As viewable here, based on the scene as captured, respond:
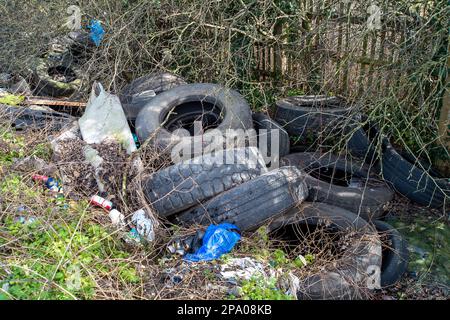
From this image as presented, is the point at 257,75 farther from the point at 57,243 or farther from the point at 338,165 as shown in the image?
the point at 57,243

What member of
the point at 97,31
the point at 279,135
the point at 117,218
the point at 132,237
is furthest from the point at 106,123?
the point at 97,31

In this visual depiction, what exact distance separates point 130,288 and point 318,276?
1.36 m

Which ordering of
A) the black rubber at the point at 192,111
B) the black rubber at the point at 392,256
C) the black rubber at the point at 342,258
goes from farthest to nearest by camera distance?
the black rubber at the point at 192,111 → the black rubber at the point at 392,256 → the black rubber at the point at 342,258

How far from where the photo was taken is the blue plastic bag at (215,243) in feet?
11.0

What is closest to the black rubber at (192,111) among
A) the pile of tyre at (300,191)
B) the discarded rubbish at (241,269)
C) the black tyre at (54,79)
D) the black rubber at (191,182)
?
the pile of tyre at (300,191)

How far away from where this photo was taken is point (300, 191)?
391cm

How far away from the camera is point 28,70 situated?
22.3 feet

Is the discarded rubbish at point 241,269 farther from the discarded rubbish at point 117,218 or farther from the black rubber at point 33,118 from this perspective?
the black rubber at point 33,118

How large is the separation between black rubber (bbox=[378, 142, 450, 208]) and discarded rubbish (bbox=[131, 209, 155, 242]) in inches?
90.0

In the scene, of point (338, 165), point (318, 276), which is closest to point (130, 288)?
point (318, 276)

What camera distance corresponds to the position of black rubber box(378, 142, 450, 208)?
436cm

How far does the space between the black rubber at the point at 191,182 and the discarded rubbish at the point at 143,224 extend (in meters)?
0.15

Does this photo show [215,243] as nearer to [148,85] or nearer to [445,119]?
[445,119]

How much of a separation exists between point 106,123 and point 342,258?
2.75 metres
